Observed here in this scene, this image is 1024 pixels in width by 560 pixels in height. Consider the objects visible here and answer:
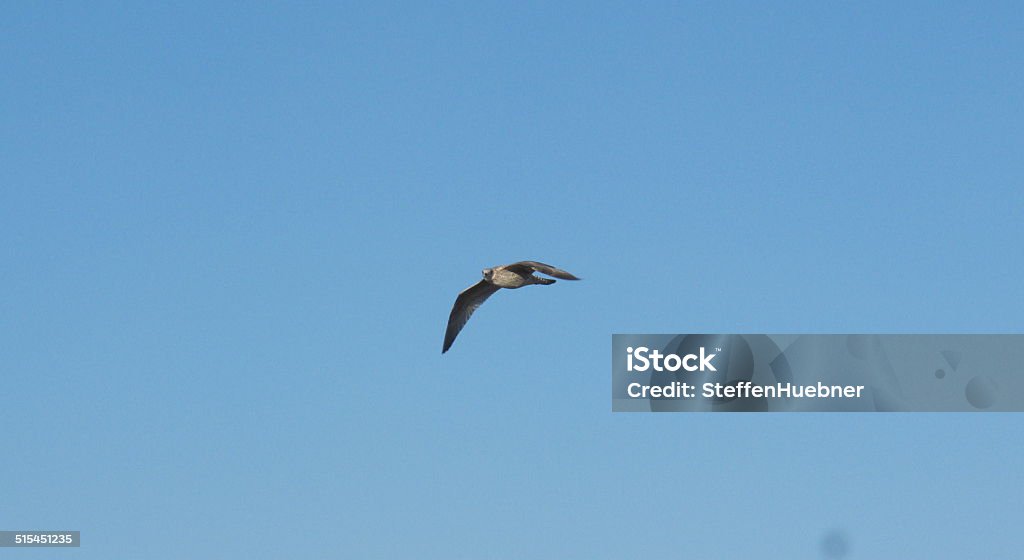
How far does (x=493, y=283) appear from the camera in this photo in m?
51.6

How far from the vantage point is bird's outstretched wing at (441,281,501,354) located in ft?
182

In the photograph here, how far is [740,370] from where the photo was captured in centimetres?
5912

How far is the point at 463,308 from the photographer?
56.2 m

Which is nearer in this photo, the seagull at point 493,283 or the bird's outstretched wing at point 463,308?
the seagull at point 493,283

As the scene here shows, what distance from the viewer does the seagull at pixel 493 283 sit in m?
47.5

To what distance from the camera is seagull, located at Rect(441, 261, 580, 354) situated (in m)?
47.5

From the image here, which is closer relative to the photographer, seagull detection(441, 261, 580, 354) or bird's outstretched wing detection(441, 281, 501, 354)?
seagull detection(441, 261, 580, 354)

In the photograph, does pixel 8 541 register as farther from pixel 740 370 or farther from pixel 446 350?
pixel 740 370

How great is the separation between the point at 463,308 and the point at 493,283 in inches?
189

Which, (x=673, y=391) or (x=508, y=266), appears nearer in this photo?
(x=508, y=266)

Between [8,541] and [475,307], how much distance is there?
646 inches

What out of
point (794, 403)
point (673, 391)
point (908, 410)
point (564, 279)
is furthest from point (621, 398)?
point (564, 279)

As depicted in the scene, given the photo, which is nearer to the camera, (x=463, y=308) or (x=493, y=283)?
(x=493, y=283)

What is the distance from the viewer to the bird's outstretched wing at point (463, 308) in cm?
5550
